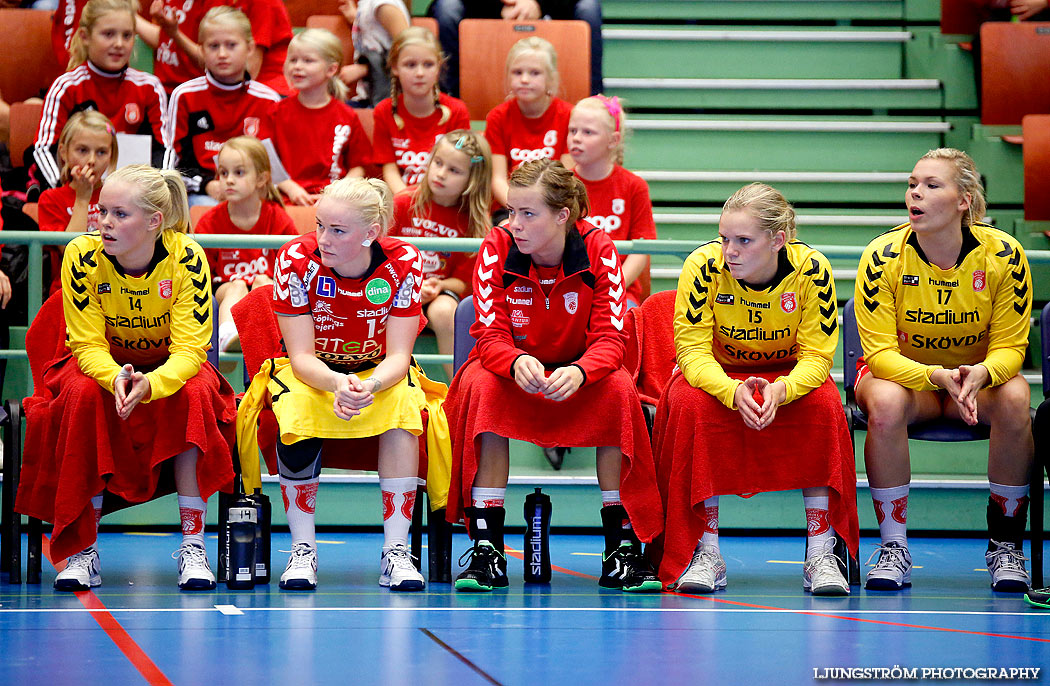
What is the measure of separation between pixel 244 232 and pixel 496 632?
2.61 meters

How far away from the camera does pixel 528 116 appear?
5527 millimetres

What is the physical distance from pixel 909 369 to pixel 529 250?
46.2 inches

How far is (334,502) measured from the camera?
4.34 metres

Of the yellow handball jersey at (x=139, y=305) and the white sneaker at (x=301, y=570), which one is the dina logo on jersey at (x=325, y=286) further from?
the white sneaker at (x=301, y=570)

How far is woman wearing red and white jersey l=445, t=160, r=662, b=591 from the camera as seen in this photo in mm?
3291

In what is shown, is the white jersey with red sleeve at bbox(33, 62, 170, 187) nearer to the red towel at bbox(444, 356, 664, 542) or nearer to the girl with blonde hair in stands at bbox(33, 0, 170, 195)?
the girl with blonde hair in stands at bbox(33, 0, 170, 195)

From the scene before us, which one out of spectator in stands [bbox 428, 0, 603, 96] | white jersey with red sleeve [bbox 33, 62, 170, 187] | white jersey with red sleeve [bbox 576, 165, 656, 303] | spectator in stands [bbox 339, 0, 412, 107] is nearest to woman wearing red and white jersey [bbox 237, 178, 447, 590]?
white jersey with red sleeve [bbox 576, 165, 656, 303]

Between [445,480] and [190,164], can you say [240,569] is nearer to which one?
[445,480]

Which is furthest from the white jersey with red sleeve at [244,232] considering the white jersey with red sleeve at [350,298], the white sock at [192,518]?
the white sock at [192,518]

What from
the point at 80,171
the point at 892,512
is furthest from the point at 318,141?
the point at 892,512

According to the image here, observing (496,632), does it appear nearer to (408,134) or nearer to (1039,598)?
(1039,598)

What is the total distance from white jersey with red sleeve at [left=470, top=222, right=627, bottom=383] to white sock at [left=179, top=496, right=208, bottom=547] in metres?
0.91

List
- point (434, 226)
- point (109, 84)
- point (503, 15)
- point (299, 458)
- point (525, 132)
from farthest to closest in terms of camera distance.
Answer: point (503, 15) < point (109, 84) < point (525, 132) < point (434, 226) < point (299, 458)

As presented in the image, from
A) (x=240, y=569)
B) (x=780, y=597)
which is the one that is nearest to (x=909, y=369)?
(x=780, y=597)
